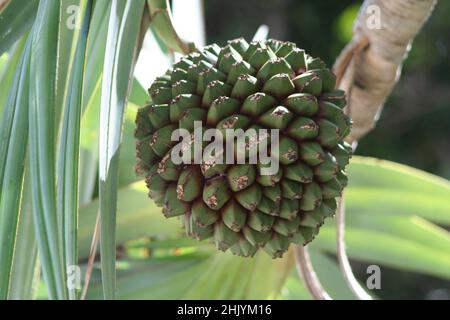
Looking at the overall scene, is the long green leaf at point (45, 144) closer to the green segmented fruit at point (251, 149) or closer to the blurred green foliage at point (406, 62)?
the green segmented fruit at point (251, 149)

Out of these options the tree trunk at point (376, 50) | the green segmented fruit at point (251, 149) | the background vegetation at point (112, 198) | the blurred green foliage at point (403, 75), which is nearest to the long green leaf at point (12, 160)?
the background vegetation at point (112, 198)

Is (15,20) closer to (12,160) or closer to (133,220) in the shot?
(12,160)

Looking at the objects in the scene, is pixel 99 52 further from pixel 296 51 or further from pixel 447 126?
pixel 447 126

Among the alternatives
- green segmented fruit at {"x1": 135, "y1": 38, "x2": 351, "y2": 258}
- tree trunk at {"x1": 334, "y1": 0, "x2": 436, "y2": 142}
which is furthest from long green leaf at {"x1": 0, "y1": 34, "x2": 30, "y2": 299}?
tree trunk at {"x1": 334, "y1": 0, "x2": 436, "y2": 142}

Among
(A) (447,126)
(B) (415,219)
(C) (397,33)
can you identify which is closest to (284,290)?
(B) (415,219)

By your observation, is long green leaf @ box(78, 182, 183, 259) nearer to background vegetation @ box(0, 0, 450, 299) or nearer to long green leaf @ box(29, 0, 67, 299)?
background vegetation @ box(0, 0, 450, 299)

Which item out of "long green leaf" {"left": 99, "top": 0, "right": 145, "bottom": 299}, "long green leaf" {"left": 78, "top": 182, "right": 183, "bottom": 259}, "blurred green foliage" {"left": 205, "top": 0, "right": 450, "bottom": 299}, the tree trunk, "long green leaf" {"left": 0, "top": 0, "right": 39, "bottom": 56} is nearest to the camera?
"long green leaf" {"left": 99, "top": 0, "right": 145, "bottom": 299}
